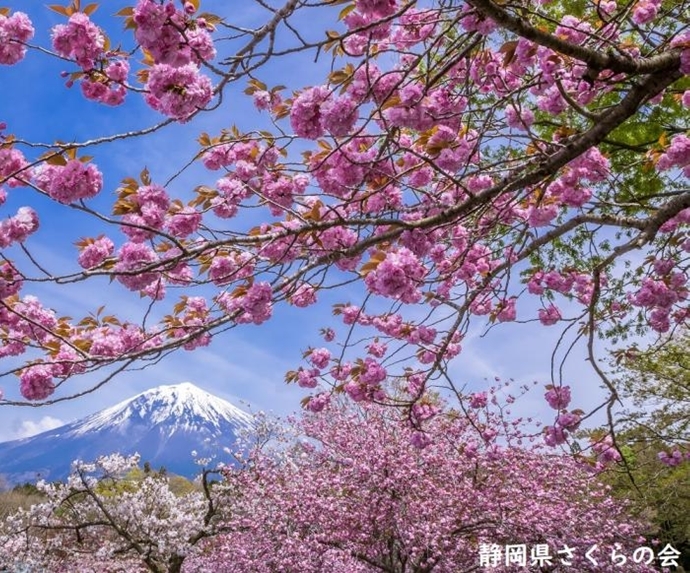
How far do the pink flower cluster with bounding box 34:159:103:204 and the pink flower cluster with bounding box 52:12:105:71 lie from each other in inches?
23.5

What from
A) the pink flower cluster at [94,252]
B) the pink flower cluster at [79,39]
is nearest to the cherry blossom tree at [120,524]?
the pink flower cluster at [94,252]

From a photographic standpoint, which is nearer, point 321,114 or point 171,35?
point 171,35

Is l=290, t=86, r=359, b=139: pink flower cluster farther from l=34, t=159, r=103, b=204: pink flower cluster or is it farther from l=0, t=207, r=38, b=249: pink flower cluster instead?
l=0, t=207, r=38, b=249: pink flower cluster

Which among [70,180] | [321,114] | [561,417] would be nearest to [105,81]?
[70,180]

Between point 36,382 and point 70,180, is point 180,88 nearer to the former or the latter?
point 70,180

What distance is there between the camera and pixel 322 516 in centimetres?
940

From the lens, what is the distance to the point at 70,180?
2678 millimetres

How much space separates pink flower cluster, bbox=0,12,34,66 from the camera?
114 inches

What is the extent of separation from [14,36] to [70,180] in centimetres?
92

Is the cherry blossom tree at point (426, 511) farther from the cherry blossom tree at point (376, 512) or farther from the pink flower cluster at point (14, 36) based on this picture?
the pink flower cluster at point (14, 36)

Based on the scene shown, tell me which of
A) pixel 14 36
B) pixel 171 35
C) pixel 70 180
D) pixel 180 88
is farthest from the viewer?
pixel 14 36

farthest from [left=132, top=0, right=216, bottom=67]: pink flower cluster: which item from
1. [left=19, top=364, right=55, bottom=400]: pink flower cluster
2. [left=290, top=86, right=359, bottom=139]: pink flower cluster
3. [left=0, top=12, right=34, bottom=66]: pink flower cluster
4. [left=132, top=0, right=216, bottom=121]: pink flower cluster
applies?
[left=19, top=364, right=55, bottom=400]: pink flower cluster

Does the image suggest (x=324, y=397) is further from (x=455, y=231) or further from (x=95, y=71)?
(x=95, y=71)

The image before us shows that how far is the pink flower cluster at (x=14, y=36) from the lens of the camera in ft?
9.52
